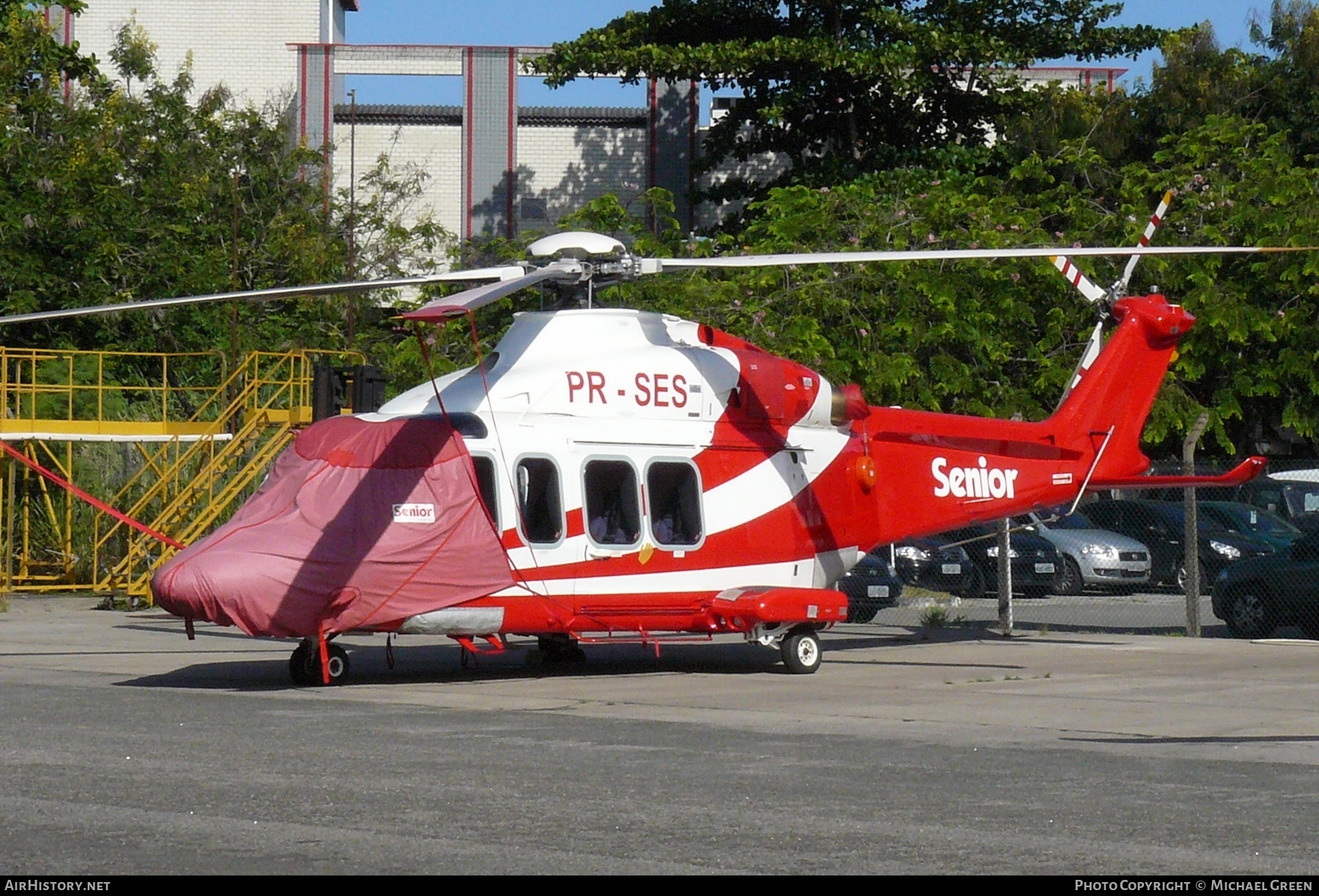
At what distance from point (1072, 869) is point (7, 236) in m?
34.5

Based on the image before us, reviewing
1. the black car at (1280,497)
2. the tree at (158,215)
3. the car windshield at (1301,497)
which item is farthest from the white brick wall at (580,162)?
the car windshield at (1301,497)

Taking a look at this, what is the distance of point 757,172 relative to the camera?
4809 cm

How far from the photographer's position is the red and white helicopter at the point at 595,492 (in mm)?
13742

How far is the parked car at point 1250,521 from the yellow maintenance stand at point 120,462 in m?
14.4

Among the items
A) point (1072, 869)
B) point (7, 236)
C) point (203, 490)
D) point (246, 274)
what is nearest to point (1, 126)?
point (7, 236)

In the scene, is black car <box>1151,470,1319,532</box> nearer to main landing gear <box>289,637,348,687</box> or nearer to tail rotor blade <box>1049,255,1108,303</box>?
tail rotor blade <box>1049,255,1108,303</box>

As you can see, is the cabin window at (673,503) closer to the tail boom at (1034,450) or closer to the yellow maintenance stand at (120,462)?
the tail boom at (1034,450)

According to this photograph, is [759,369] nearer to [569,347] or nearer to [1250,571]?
[569,347]

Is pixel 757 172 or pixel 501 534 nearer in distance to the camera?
pixel 501 534

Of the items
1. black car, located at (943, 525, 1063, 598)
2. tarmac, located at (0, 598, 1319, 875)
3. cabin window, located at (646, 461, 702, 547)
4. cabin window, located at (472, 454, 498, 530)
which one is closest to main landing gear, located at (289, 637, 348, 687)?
tarmac, located at (0, 598, 1319, 875)

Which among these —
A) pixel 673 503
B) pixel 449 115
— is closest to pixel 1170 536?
pixel 673 503

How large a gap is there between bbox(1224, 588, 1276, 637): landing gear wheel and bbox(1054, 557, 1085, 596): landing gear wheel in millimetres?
6707

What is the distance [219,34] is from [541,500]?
121 feet

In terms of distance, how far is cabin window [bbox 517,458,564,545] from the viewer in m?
→ 14.8
